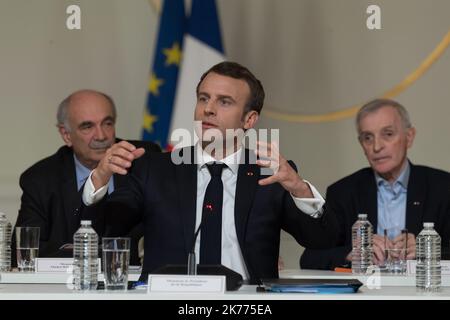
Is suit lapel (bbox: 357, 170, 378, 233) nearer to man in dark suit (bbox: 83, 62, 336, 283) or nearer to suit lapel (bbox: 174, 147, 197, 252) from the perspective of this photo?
man in dark suit (bbox: 83, 62, 336, 283)

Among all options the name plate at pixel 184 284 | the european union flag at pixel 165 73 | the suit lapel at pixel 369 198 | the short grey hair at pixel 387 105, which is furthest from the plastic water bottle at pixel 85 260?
the european union flag at pixel 165 73


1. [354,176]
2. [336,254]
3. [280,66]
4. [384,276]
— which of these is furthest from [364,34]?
[384,276]

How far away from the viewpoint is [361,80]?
7191 mm

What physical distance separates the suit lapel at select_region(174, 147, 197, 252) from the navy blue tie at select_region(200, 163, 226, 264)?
0.19ft

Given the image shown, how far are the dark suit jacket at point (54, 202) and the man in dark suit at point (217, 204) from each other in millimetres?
1322

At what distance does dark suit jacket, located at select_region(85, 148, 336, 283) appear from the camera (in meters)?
3.93

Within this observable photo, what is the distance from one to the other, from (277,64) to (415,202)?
2012 millimetres

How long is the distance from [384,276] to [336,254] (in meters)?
0.85

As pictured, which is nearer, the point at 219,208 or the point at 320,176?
the point at 219,208

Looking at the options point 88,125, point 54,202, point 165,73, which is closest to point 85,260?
point 54,202

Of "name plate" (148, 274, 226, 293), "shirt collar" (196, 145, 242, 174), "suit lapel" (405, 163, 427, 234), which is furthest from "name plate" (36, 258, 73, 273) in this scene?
"suit lapel" (405, 163, 427, 234)

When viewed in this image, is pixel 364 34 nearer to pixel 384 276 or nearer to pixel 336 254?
pixel 336 254

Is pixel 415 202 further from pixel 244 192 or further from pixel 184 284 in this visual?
pixel 184 284
